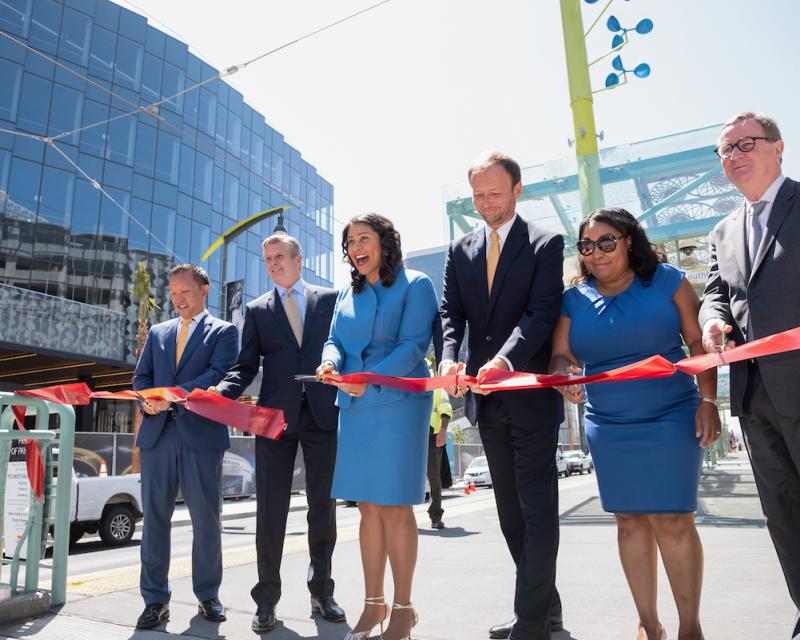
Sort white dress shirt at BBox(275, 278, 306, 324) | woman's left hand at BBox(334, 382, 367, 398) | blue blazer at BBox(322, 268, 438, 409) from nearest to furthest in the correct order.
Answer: woman's left hand at BBox(334, 382, 367, 398) < blue blazer at BBox(322, 268, 438, 409) < white dress shirt at BBox(275, 278, 306, 324)

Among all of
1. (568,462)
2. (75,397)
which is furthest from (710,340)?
(568,462)

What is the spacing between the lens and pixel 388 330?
10.4ft

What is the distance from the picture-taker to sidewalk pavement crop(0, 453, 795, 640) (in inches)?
122

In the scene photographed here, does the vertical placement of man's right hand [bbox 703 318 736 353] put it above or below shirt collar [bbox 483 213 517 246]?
below

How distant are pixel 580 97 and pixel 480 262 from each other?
6.57 metres

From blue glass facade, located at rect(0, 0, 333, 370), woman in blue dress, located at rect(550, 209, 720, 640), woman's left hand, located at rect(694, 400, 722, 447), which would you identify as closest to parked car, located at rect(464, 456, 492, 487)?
blue glass facade, located at rect(0, 0, 333, 370)

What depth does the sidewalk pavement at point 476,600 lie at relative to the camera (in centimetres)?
310

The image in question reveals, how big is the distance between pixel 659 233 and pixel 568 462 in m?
21.9

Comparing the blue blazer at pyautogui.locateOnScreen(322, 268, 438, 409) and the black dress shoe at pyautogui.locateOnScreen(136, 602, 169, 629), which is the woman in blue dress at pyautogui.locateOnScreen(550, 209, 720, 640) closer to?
the blue blazer at pyautogui.locateOnScreen(322, 268, 438, 409)

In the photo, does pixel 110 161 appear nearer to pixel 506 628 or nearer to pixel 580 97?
pixel 580 97

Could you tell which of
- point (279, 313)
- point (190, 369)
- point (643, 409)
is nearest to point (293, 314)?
point (279, 313)

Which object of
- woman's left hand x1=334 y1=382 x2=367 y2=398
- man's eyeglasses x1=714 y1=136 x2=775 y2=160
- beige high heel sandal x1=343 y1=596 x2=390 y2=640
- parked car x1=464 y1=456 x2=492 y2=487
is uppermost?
man's eyeglasses x1=714 y1=136 x2=775 y2=160

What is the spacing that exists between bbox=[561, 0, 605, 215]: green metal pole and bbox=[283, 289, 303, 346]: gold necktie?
572 cm

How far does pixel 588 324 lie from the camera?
2854 mm
